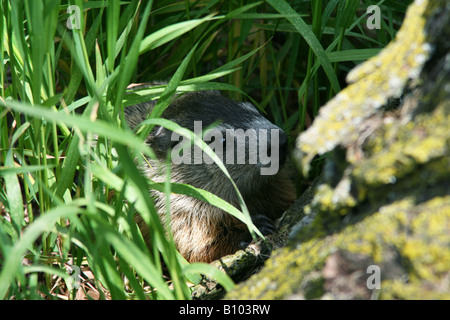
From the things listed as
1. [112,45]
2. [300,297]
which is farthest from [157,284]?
[112,45]

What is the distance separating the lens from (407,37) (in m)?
1.44

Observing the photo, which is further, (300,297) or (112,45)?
(112,45)

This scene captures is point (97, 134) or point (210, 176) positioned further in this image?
point (210, 176)

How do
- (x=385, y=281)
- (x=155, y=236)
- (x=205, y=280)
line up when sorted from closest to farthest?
(x=385, y=281) → (x=155, y=236) → (x=205, y=280)

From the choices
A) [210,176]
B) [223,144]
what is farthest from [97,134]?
[210,176]

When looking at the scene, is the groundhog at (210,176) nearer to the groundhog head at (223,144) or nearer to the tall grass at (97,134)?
the groundhog head at (223,144)

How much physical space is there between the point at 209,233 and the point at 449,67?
2123mm

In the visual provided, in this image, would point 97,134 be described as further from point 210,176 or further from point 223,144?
point 210,176

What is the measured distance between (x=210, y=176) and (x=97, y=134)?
113 cm

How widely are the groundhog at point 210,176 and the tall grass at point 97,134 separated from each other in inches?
12.8

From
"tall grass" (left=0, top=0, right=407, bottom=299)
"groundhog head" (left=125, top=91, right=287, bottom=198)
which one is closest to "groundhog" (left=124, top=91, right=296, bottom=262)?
"groundhog head" (left=125, top=91, right=287, bottom=198)

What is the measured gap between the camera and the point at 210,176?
10.1 feet

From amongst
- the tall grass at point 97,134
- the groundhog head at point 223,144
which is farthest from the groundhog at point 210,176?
the tall grass at point 97,134
